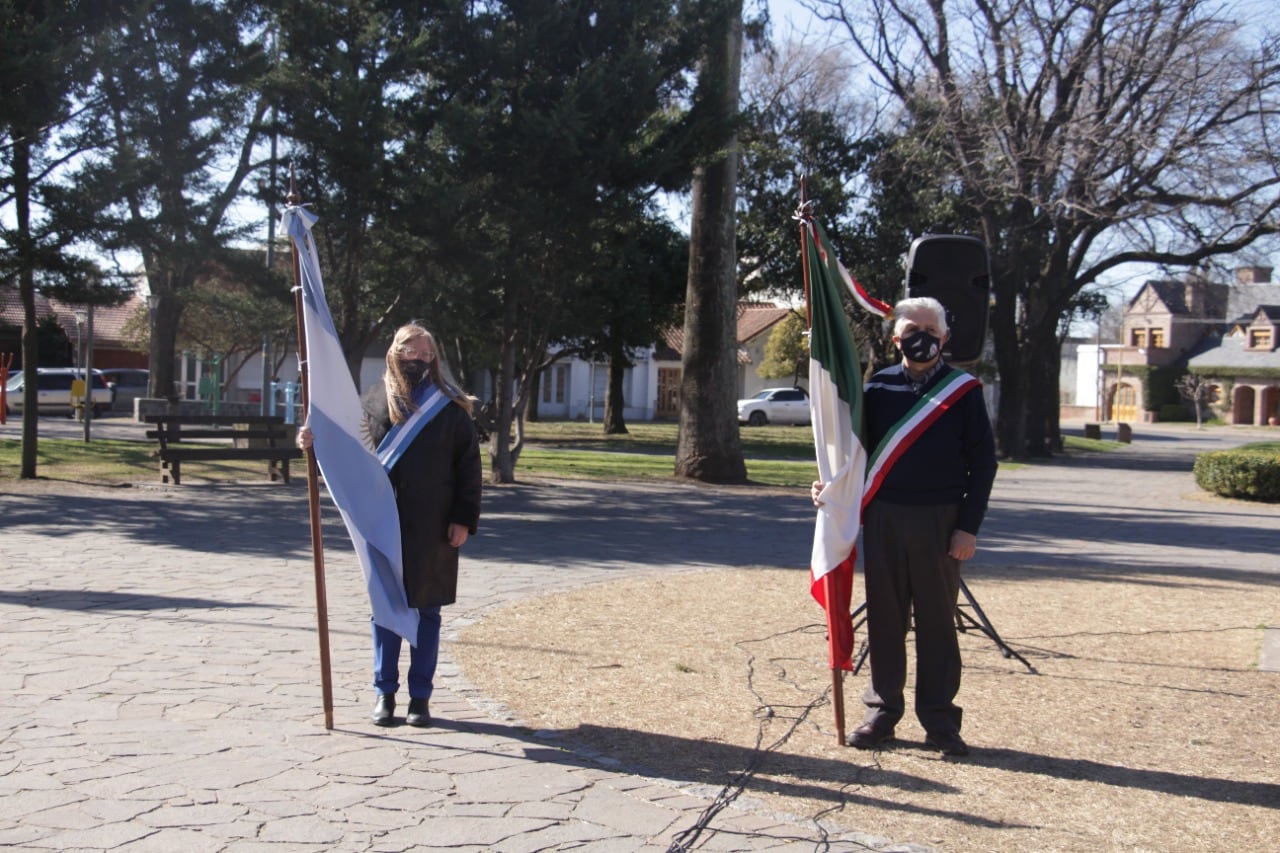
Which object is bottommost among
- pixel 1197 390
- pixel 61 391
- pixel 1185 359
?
pixel 61 391

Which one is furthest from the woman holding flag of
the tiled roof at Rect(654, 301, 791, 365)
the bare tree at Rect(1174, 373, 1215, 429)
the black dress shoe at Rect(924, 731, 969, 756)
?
the bare tree at Rect(1174, 373, 1215, 429)

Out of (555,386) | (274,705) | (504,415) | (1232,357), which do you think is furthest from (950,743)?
(1232,357)

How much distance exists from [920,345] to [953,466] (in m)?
0.55

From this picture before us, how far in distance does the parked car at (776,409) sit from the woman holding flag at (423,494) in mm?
45928

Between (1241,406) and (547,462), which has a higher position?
(1241,406)

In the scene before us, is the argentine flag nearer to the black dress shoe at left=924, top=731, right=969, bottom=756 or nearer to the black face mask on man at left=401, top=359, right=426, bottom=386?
the black face mask on man at left=401, top=359, right=426, bottom=386

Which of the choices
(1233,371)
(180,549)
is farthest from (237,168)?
(1233,371)

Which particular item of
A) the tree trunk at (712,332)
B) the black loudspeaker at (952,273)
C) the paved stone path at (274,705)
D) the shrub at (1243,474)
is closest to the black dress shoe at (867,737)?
the paved stone path at (274,705)

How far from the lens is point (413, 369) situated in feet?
19.1

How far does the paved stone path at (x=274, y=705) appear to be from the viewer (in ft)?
14.6

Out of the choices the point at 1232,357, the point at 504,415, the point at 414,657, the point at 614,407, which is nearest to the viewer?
the point at 414,657

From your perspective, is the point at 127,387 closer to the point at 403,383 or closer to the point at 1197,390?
the point at 403,383

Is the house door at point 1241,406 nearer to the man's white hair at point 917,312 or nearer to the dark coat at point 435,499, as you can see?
the man's white hair at point 917,312

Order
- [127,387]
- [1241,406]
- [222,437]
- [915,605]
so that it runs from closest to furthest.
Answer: [915,605] → [222,437] → [127,387] → [1241,406]
